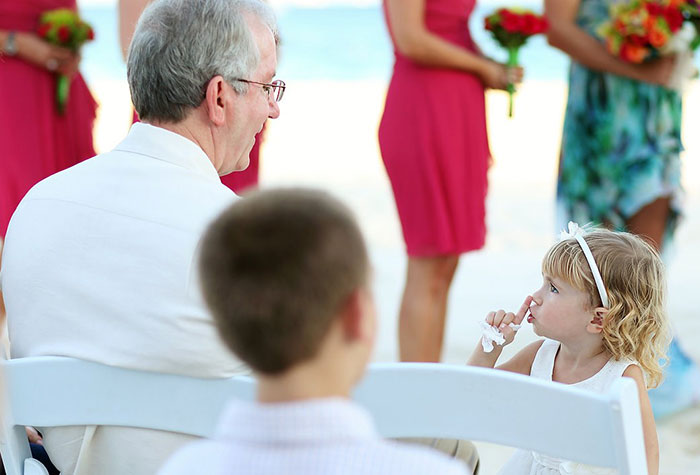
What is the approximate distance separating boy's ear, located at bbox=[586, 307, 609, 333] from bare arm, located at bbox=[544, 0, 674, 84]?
2090 millimetres

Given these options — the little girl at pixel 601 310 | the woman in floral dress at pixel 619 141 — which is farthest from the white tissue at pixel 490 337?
the woman in floral dress at pixel 619 141

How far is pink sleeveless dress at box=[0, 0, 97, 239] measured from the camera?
4328 mm

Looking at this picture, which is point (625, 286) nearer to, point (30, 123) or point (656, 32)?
point (656, 32)

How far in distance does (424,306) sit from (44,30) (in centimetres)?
194

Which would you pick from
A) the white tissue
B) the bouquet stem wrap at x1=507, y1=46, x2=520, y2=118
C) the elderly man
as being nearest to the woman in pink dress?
the bouquet stem wrap at x1=507, y1=46, x2=520, y2=118

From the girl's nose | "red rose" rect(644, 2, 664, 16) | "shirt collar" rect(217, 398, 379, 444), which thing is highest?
"red rose" rect(644, 2, 664, 16)

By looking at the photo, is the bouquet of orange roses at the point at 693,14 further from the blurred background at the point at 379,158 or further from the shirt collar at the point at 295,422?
the shirt collar at the point at 295,422

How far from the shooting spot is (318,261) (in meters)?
1.16

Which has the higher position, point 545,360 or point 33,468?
point 33,468

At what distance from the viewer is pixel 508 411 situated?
1565 millimetres

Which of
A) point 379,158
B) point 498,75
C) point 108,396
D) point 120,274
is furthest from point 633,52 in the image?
point 379,158

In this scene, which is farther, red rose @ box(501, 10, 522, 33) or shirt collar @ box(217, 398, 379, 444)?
red rose @ box(501, 10, 522, 33)

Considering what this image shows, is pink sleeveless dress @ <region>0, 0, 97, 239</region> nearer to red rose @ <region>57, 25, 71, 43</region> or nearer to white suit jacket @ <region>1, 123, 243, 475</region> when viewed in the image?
red rose @ <region>57, 25, 71, 43</region>

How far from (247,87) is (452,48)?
76.1 inches
